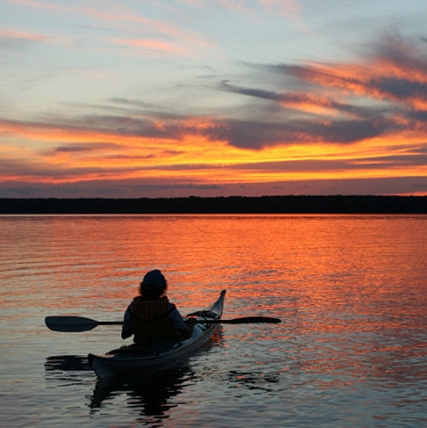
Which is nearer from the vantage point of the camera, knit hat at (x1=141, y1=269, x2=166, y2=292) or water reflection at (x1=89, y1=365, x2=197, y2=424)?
water reflection at (x1=89, y1=365, x2=197, y2=424)

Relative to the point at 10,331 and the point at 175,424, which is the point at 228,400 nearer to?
the point at 175,424

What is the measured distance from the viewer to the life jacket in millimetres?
14617

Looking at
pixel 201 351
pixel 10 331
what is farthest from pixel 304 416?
pixel 10 331

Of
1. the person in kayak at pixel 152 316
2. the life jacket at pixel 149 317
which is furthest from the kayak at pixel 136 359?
the life jacket at pixel 149 317

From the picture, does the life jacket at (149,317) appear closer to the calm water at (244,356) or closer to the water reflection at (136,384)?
the water reflection at (136,384)

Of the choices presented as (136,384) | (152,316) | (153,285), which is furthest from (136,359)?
(153,285)

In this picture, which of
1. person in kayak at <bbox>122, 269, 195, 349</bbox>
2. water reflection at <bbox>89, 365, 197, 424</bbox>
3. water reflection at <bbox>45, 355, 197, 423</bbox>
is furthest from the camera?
person in kayak at <bbox>122, 269, 195, 349</bbox>

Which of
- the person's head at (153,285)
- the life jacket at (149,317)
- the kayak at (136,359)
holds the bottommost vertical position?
the kayak at (136,359)

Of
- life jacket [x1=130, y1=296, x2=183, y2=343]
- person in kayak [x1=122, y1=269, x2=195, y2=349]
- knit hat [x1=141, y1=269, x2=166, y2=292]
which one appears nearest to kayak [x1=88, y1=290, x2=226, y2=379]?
person in kayak [x1=122, y1=269, x2=195, y2=349]

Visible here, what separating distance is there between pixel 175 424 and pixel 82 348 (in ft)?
21.9

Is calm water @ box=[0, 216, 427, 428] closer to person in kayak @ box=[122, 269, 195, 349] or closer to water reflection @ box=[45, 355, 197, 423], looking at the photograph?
water reflection @ box=[45, 355, 197, 423]

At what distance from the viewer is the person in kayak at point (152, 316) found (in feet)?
47.5

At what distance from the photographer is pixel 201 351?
17156 mm

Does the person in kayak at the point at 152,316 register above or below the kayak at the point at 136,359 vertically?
above
